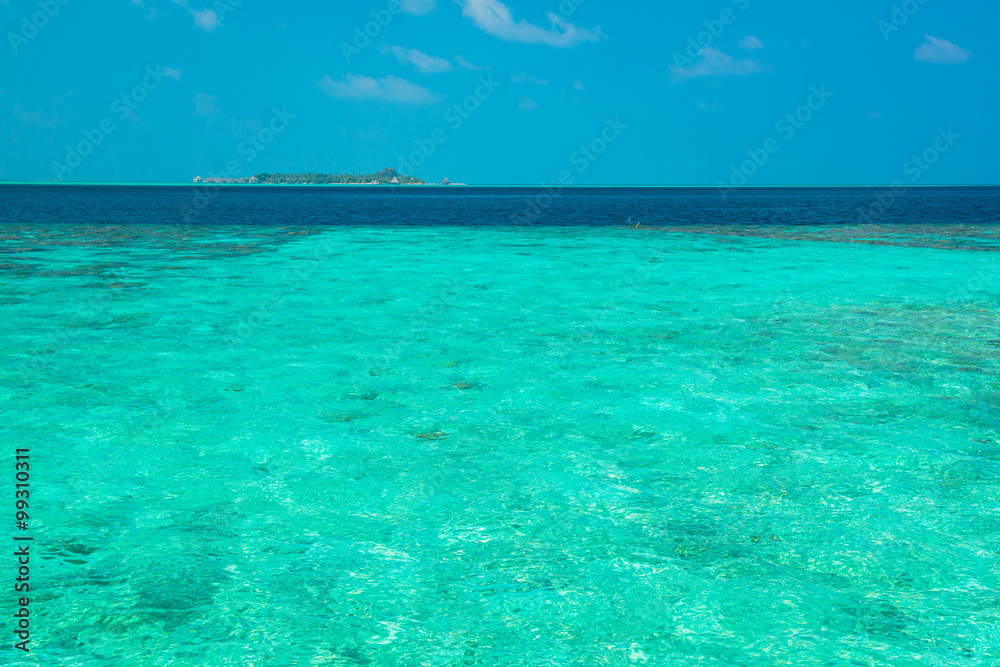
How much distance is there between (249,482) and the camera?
559cm

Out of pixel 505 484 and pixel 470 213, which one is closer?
pixel 505 484

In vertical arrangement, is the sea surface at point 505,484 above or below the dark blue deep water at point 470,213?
below

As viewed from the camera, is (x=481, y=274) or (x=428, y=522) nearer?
(x=428, y=522)

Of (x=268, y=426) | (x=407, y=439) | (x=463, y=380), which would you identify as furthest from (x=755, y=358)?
(x=268, y=426)

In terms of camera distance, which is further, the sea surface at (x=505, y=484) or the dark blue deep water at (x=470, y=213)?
the dark blue deep water at (x=470, y=213)

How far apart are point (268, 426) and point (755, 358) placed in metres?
5.74

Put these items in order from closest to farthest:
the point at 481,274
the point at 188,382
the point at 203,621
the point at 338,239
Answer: the point at 203,621 < the point at 188,382 < the point at 481,274 < the point at 338,239

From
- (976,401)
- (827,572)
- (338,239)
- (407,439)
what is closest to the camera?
(827,572)

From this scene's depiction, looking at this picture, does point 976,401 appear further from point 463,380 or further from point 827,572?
point 463,380

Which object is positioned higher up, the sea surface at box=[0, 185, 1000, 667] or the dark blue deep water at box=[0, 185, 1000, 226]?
the dark blue deep water at box=[0, 185, 1000, 226]

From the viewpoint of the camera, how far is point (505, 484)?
18.3 feet

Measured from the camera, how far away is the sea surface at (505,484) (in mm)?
3754

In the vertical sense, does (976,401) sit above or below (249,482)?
above

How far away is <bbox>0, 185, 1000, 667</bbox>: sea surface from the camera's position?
375 centimetres
